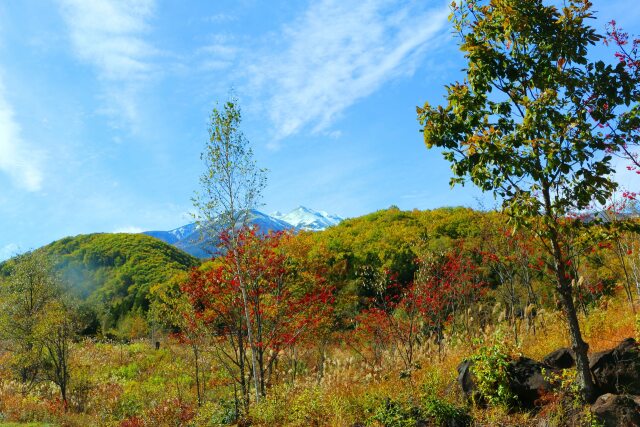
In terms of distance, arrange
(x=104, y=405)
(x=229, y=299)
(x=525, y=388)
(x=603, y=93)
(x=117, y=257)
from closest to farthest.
Result: (x=603, y=93) < (x=525, y=388) < (x=229, y=299) < (x=104, y=405) < (x=117, y=257)

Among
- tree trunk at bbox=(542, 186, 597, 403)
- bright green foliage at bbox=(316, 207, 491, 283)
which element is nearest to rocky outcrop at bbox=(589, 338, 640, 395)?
tree trunk at bbox=(542, 186, 597, 403)

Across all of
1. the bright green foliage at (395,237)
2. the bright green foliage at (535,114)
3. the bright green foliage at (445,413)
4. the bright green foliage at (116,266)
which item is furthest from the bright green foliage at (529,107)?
the bright green foliage at (116,266)

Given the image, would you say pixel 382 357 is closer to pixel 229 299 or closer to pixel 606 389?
pixel 229 299

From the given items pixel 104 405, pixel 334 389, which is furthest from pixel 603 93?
pixel 104 405

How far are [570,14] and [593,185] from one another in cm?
206

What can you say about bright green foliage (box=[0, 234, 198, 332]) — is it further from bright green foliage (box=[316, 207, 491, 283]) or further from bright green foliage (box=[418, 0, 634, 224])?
bright green foliage (box=[418, 0, 634, 224])

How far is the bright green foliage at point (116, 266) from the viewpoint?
39.8 m

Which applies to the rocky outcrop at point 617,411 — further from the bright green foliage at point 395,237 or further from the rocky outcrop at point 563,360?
the bright green foliage at point 395,237

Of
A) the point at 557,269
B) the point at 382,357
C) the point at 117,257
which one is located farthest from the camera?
the point at 117,257

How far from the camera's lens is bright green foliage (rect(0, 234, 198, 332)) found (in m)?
39.8

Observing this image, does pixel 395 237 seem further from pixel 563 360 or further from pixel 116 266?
pixel 116 266

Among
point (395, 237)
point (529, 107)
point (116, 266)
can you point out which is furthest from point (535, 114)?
point (116, 266)

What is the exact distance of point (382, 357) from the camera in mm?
13047

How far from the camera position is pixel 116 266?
166ft
